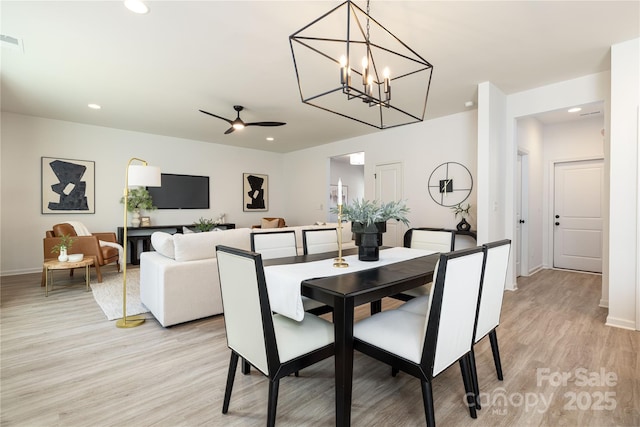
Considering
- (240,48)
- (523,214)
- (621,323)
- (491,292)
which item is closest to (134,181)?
(240,48)

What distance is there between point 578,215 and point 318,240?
16.6 ft

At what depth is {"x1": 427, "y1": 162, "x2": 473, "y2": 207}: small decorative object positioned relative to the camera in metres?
4.82

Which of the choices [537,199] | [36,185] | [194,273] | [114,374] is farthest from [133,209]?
[537,199]

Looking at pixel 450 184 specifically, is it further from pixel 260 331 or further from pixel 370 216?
pixel 260 331

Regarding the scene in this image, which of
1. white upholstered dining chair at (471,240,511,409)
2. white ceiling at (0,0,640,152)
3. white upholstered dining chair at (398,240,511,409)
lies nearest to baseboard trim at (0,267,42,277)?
white ceiling at (0,0,640,152)

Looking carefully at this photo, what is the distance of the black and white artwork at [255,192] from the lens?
298 inches

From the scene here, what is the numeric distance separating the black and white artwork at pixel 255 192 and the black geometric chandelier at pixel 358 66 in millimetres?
3625

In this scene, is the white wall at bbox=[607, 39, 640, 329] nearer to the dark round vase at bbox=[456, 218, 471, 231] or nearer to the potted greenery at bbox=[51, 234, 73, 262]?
the dark round vase at bbox=[456, 218, 471, 231]

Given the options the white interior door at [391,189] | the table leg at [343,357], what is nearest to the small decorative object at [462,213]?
the white interior door at [391,189]

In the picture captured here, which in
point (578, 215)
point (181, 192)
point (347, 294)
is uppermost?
point (181, 192)

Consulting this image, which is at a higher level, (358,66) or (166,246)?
(358,66)

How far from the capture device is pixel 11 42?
2756 millimetres

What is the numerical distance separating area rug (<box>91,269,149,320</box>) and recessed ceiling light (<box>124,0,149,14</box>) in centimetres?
279

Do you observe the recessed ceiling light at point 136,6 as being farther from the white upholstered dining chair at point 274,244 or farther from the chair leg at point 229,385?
the chair leg at point 229,385
